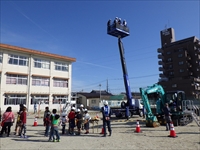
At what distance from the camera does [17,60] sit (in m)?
29.4

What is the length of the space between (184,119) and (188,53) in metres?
46.4

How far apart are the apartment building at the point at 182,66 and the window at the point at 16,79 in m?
42.1

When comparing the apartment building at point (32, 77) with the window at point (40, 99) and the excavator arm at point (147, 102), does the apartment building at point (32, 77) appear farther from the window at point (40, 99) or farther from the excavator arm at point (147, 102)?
the excavator arm at point (147, 102)

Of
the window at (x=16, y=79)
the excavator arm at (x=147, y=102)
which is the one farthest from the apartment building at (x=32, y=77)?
the excavator arm at (x=147, y=102)

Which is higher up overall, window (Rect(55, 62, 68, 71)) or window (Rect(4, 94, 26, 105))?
window (Rect(55, 62, 68, 71))

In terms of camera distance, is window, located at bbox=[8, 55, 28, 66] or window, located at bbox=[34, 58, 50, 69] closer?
window, located at bbox=[8, 55, 28, 66]

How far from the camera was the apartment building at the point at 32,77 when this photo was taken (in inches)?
1087

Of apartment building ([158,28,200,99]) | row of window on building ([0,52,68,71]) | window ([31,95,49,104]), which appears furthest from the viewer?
apartment building ([158,28,200,99])

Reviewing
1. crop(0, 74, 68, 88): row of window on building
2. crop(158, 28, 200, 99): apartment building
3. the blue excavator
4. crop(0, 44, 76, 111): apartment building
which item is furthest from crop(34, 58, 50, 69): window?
crop(158, 28, 200, 99): apartment building

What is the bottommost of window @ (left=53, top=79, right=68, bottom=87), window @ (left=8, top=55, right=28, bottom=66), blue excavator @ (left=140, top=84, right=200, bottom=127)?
blue excavator @ (left=140, top=84, right=200, bottom=127)

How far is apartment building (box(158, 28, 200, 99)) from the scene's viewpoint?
49.3 meters

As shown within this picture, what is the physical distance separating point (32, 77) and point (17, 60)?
13.0ft

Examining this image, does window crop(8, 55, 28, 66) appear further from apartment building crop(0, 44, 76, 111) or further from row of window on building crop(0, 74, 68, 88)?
row of window on building crop(0, 74, 68, 88)

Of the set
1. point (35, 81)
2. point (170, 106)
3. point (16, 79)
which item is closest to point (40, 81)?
point (35, 81)
